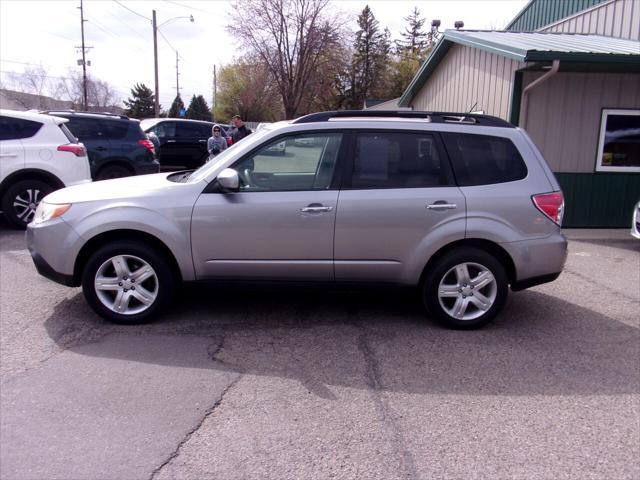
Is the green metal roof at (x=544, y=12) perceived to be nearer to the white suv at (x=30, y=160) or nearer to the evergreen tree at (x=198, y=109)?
the white suv at (x=30, y=160)

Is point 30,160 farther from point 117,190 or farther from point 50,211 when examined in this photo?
point 117,190

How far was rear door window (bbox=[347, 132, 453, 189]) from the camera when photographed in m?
4.88

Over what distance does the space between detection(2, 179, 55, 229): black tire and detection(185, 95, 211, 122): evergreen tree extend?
73.7m

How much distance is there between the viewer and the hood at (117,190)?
15.9 ft

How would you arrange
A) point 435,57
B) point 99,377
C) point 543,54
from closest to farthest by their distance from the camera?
1. point 99,377
2. point 543,54
3. point 435,57

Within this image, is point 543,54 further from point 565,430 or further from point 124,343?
point 124,343

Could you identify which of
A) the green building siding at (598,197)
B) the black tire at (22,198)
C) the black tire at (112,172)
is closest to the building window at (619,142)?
the green building siding at (598,197)

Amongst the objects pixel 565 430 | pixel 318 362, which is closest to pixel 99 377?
pixel 318 362

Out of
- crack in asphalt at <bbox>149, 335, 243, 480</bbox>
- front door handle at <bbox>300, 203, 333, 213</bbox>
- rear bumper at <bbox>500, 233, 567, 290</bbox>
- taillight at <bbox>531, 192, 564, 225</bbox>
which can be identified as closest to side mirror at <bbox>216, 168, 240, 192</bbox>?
front door handle at <bbox>300, 203, 333, 213</bbox>

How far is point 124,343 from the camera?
15.0ft

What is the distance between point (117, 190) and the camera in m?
4.98

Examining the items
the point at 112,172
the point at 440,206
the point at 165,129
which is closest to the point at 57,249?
the point at 440,206

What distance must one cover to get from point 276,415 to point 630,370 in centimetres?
272

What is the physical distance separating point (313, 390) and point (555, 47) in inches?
321
